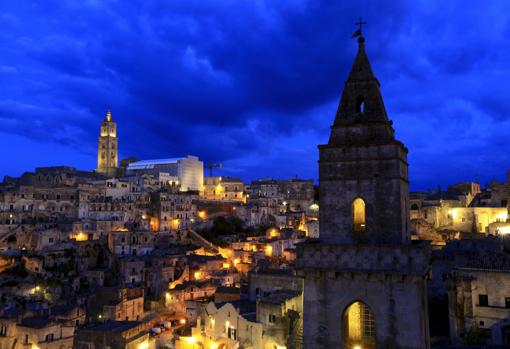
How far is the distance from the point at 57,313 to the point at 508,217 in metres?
54.8

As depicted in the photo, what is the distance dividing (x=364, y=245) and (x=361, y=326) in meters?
4.21

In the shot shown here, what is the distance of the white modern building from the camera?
102750 mm

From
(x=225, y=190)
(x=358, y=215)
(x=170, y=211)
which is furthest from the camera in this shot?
(x=225, y=190)

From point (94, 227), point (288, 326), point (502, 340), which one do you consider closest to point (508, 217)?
point (502, 340)

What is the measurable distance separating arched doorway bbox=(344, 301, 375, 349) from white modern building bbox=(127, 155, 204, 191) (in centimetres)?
8539

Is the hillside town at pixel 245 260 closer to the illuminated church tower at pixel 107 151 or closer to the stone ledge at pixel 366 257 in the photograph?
the stone ledge at pixel 366 257

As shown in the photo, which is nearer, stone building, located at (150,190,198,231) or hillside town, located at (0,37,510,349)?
hillside town, located at (0,37,510,349)

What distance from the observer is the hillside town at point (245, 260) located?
1482 centimetres

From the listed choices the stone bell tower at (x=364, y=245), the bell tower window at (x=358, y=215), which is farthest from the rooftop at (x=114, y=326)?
the bell tower window at (x=358, y=215)

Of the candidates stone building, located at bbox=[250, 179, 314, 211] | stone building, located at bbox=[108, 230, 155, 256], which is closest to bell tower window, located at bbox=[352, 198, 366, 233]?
stone building, located at bbox=[108, 230, 155, 256]

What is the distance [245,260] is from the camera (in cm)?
5666

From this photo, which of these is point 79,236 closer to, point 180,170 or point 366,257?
point 180,170

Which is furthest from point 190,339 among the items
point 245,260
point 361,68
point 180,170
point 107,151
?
point 107,151

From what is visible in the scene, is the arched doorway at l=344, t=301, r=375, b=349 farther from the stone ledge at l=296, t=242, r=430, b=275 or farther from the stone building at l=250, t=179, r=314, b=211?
the stone building at l=250, t=179, r=314, b=211
